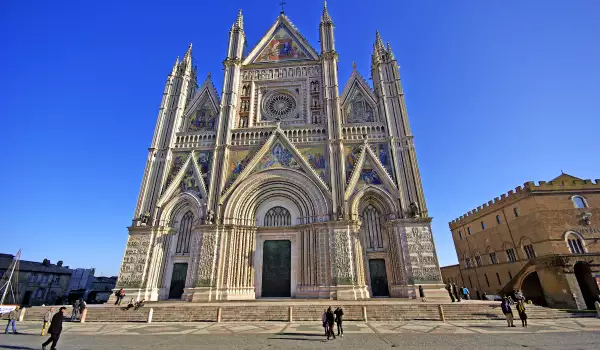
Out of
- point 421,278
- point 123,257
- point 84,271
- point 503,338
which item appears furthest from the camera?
point 84,271

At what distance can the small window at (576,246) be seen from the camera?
22.6m

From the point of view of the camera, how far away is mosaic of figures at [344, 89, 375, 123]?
891 inches

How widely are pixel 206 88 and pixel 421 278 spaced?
2254 cm

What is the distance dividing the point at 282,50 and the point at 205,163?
1387cm

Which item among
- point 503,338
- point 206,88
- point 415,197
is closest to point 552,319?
point 503,338

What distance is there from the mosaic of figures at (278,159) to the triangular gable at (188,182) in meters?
4.38

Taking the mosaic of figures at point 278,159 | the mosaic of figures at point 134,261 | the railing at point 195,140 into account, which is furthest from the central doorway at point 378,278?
the railing at point 195,140

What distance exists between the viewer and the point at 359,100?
77.0 ft

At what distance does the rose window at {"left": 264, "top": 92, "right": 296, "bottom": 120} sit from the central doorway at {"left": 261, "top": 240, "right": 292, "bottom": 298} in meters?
10.9

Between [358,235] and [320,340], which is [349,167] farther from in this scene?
[320,340]

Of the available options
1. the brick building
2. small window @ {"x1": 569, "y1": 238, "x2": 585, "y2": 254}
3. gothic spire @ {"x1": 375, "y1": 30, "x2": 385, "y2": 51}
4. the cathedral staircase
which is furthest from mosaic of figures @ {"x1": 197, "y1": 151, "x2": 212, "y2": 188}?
small window @ {"x1": 569, "y1": 238, "x2": 585, "y2": 254}

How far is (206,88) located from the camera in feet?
81.6

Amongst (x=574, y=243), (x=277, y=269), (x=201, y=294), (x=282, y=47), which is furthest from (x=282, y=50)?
(x=574, y=243)

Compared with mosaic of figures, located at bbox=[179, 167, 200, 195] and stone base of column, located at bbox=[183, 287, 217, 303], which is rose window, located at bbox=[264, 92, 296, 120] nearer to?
mosaic of figures, located at bbox=[179, 167, 200, 195]
